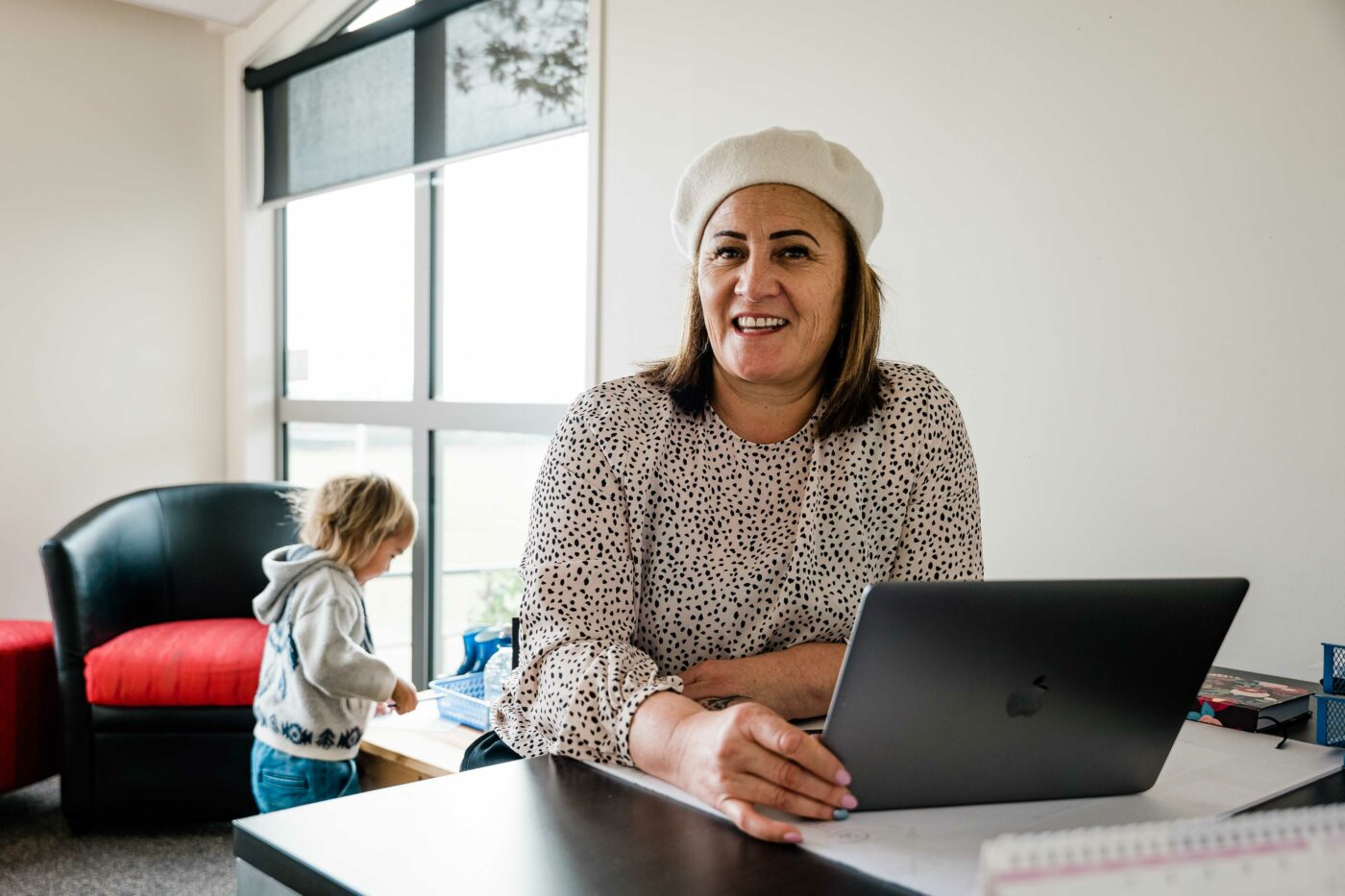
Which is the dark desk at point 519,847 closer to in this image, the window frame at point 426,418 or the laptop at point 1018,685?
the laptop at point 1018,685

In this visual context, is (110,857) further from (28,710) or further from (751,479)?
(751,479)

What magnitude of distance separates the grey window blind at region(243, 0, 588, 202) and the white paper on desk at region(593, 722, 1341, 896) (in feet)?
7.42

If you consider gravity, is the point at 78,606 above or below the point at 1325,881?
below

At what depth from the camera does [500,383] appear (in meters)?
3.24

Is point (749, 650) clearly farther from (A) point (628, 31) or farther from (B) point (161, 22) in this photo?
(B) point (161, 22)

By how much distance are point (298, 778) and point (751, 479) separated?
1.40 metres

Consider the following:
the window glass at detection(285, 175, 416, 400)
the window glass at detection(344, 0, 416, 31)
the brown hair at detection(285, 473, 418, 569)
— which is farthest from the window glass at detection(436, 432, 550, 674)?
the window glass at detection(344, 0, 416, 31)

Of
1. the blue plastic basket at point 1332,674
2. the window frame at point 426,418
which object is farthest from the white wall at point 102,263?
the blue plastic basket at point 1332,674

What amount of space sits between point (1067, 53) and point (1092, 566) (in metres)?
0.88

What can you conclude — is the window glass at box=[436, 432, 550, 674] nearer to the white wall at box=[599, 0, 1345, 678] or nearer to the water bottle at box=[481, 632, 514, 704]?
the water bottle at box=[481, 632, 514, 704]

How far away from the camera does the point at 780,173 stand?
53.3 inches

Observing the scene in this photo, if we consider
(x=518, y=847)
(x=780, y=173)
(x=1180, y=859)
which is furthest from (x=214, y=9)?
(x=1180, y=859)

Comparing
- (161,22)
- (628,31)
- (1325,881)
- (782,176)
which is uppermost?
(161,22)

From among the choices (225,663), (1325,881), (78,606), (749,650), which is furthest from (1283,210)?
(78,606)
